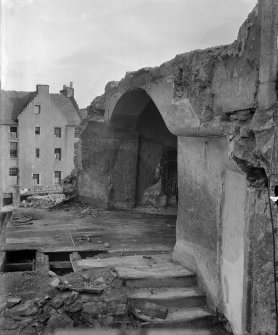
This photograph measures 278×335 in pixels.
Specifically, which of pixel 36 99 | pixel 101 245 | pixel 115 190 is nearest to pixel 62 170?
pixel 36 99

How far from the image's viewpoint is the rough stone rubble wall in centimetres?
434

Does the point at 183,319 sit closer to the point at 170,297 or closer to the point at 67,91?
the point at 170,297

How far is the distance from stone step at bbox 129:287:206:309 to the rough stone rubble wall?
0.19 m

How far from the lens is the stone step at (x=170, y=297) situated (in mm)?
5484

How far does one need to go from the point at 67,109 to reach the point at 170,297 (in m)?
31.2

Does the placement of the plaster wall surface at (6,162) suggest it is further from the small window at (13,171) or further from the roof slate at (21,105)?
the roof slate at (21,105)

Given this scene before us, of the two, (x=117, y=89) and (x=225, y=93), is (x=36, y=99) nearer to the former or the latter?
(x=117, y=89)

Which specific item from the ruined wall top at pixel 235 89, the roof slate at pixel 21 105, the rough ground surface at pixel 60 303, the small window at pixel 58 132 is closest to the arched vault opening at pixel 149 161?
the ruined wall top at pixel 235 89

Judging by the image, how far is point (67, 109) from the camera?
3553 centimetres

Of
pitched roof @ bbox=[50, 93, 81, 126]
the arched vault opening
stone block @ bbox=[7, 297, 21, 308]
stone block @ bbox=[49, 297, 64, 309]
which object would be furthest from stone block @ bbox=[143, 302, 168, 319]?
pitched roof @ bbox=[50, 93, 81, 126]

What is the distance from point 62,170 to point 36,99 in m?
6.19

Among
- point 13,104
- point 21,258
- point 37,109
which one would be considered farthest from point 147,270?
point 13,104

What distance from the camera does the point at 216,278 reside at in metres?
5.50

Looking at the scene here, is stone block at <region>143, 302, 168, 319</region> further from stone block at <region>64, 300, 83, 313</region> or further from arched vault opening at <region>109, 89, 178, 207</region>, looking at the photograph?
arched vault opening at <region>109, 89, 178, 207</region>
